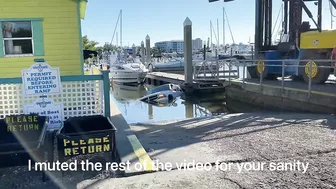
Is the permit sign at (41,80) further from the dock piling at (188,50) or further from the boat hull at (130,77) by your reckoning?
the boat hull at (130,77)

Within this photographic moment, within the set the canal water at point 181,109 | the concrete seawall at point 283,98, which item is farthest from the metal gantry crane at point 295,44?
the canal water at point 181,109

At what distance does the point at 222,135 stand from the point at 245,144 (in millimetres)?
758

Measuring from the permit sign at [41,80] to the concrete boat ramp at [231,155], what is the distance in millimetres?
1534

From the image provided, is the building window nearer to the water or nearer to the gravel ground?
the gravel ground

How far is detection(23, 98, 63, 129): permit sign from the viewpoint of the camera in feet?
20.1

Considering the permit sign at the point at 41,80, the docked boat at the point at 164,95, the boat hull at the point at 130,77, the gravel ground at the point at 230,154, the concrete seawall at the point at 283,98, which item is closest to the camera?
the gravel ground at the point at 230,154

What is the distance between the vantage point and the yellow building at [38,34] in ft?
25.1

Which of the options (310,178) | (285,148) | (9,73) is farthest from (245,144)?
(9,73)

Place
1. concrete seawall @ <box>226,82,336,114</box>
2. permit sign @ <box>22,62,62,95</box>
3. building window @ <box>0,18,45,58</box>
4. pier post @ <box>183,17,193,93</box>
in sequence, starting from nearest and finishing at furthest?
permit sign @ <box>22,62,62,95</box> → building window @ <box>0,18,45,58</box> → concrete seawall @ <box>226,82,336,114</box> → pier post @ <box>183,17,193,93</box>

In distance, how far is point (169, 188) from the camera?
367 centimetres

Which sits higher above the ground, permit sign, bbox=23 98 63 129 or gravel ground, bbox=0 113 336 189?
permit sign, bbox=23 98 63 129

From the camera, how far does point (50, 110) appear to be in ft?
20.4

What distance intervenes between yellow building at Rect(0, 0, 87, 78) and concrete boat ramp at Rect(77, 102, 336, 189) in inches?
101

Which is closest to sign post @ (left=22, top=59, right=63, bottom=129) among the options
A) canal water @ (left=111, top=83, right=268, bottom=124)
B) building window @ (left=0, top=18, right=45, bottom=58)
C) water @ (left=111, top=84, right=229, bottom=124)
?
building window @ (left=0, top=18, right=45, bottom=58)
